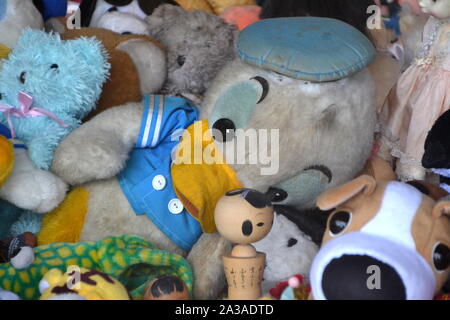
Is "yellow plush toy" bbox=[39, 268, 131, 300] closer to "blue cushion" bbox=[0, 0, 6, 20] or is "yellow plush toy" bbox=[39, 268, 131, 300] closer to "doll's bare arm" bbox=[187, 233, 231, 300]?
"doll's bare arm" bbox=[187, 233, 231, 300]

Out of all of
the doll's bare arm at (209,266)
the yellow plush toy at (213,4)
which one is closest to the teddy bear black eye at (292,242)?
the doll's bare arm at (209,266)

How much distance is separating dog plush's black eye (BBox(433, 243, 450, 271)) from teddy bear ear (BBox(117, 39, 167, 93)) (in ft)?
2.35

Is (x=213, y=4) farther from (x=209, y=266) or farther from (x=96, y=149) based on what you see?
(x=209, y=266)

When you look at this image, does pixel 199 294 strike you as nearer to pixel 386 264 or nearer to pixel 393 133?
pixel 386 264

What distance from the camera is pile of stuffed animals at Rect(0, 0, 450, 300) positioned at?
1065 millimetres

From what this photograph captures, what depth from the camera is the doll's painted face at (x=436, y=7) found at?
1234 millimetres

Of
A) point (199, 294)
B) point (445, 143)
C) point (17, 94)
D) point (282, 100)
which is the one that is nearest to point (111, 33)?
point (17, 94)

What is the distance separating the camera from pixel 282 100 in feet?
3.65

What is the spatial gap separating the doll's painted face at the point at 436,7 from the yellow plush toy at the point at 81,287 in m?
0.80

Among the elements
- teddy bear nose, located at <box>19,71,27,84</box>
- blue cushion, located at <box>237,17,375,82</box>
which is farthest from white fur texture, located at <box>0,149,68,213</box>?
blue cushion, located at <box>237,17,375,82</box>

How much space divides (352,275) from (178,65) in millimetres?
718

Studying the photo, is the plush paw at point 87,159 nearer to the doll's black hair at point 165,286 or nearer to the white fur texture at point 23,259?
the white fur texture at point 23,259

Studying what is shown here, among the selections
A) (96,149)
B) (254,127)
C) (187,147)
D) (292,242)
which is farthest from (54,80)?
(292,242)

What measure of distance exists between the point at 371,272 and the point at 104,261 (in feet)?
1.56
